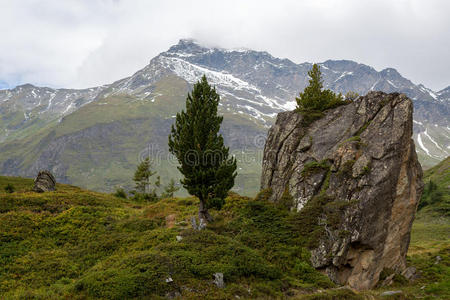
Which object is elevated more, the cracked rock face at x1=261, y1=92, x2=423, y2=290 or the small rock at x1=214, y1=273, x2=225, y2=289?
the cracked rock face at x1=261, y1=92, x2=423, y2=290

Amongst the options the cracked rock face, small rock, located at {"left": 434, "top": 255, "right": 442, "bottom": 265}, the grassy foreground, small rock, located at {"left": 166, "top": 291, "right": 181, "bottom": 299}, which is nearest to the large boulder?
the grassy foreground

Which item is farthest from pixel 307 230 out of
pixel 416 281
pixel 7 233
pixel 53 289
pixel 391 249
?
pixel 7 233

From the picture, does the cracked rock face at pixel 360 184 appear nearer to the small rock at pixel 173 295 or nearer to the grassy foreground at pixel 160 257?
the grassy foreground at pixel 160 257

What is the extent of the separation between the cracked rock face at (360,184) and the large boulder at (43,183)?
111 ft

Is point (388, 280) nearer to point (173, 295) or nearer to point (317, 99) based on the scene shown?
point (173, 295)

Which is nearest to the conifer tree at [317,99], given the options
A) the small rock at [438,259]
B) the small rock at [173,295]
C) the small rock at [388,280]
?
the small rock at [388,280]

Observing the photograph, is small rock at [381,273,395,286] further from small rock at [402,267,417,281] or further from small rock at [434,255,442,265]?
small rock at [434,255,442,265]

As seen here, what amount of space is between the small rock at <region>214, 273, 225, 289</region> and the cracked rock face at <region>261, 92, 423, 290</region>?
8.16 meters

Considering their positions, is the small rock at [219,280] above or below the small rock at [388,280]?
above

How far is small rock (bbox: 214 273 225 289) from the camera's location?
1679 centimetres

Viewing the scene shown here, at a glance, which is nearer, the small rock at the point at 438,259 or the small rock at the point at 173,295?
the small rock at the point at 173,295

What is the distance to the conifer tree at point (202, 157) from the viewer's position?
26.9 metres

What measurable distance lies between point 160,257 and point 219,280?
13.1 feet

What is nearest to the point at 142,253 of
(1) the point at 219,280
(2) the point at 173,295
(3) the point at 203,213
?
(2) the point at 173,295
